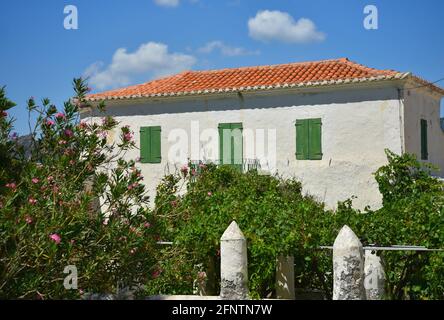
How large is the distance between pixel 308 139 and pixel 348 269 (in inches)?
475

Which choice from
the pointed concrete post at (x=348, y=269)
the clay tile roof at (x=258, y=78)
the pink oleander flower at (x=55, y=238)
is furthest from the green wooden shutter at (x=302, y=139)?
the pink oleander flower at (x=55, y=238)

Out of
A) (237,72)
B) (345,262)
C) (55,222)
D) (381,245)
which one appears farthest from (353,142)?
(55,222)

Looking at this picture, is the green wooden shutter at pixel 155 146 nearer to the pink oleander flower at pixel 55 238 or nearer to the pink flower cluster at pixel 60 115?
the pink flower cluster at pixel 60 115

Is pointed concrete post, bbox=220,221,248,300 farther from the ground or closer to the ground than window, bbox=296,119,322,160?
closer to the ground

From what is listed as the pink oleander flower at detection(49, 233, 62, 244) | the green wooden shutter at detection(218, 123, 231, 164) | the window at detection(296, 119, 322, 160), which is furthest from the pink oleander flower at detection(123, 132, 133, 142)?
the green wooden shutter at detection(218, 123, 231, 164)

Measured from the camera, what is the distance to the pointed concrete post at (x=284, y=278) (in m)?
8.08

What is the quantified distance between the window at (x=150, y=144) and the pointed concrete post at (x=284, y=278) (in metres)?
13.0

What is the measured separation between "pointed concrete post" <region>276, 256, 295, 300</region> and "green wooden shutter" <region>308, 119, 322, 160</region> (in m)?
10.6

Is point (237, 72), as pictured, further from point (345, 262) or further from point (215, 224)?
point (345, 262)

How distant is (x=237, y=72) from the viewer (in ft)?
69.9

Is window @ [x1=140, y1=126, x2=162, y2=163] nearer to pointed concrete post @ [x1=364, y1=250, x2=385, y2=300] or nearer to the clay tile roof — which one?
the clay tile roof

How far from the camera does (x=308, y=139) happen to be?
1870 cm

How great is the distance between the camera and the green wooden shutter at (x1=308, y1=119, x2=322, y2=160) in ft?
60.7
